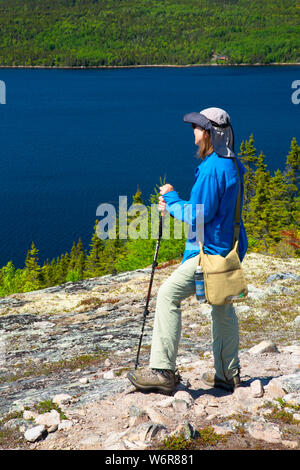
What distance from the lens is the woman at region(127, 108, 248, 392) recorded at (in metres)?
5.45

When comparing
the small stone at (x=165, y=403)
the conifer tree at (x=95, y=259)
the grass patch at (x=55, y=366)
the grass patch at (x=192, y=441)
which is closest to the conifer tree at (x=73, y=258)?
the conifer tree at (x=95, y=259)

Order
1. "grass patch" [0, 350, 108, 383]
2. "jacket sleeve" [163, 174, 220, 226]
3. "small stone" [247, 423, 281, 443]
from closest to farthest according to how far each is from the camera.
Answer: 1. "small stone" [247, 423, 281, 443]
2. "jacket sleeve" [163, 174, 220, 226]
3. "grass patch" [0, 350, 108, 383]

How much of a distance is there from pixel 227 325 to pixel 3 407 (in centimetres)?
333

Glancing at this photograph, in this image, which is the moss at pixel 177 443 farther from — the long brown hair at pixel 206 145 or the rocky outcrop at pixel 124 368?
the long brown hair at pixel 206 145

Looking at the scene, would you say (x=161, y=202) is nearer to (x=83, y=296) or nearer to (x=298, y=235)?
(x=83, y=296)

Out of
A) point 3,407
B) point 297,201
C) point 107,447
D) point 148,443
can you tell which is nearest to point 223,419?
point 148,443

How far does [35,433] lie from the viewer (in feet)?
18.3

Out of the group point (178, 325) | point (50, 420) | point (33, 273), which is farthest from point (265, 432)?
point (33, 273)

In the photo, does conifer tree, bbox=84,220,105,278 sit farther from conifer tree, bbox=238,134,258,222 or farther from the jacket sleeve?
the jacket sleeve

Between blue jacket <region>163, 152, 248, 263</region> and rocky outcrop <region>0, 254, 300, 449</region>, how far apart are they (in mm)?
1865

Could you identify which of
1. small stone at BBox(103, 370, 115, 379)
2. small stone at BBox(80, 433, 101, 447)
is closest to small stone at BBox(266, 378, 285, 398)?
small stone at BBox(80, 433, 101, 447)

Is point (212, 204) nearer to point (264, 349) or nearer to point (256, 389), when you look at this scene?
point (256, 389)

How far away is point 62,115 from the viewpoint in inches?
6122

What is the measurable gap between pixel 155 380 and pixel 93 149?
367ft
